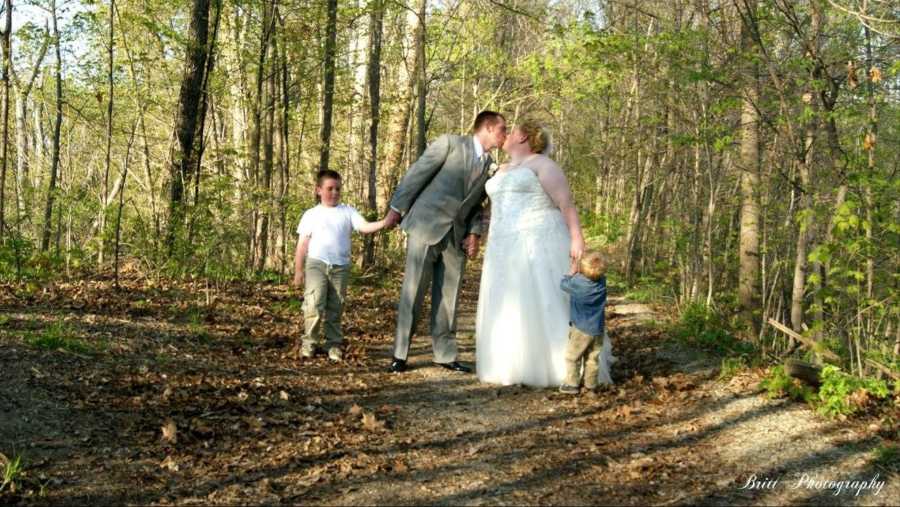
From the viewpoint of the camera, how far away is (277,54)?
13.3 metres

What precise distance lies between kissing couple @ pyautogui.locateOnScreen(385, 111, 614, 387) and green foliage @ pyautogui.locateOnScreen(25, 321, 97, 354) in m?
2.72

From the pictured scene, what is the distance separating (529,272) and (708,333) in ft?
10.4

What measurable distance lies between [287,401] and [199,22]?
762 cm

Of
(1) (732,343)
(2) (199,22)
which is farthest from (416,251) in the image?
(2) (199,22)

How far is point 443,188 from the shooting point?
7.36m

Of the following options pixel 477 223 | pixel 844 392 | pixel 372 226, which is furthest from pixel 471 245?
pixel 844 392

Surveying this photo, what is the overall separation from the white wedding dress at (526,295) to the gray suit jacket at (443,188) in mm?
250

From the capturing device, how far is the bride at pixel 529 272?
22.7 feet

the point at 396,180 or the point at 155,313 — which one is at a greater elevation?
the point at 396,180

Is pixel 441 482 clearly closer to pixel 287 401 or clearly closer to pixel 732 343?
pixel 287 401

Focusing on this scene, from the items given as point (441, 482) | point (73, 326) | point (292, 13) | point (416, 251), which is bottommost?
point (441, 482)

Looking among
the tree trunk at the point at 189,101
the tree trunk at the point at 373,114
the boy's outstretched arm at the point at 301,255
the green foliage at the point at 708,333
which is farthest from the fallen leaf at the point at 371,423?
the tree trunk at the point at 373,114

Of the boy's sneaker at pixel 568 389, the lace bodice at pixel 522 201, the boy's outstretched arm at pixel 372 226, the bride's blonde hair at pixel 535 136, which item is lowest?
the boy's sneaker at pixel 568 389

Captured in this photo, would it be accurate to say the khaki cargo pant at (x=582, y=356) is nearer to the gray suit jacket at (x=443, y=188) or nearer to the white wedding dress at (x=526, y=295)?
the white wedding dress at (x=526, y=295)
